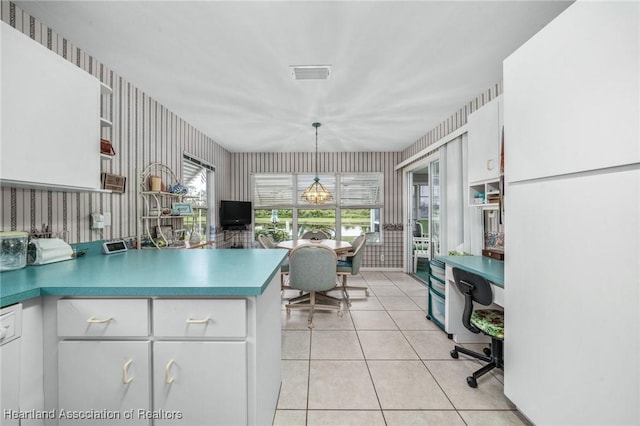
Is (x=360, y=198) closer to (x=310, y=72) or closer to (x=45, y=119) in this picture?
(x=310, y=72)

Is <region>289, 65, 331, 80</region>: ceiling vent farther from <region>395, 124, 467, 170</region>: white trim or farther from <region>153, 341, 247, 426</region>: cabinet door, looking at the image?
<region>153, 341, 247, 426</region>: cabinet door

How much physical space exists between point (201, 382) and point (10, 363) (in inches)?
26.9

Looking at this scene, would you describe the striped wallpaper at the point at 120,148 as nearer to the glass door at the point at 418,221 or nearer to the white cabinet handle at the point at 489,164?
the glass door at the point at 418,221

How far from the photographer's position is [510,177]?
154 cm

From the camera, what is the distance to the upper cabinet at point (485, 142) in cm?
229

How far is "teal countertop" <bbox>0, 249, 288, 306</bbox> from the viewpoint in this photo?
3.43 ft

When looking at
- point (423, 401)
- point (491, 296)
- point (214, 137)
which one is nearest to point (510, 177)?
point (491, 296)

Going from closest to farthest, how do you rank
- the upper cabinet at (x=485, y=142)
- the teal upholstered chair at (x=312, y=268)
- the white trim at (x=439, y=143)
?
1. the upper cabinet at (x=485, y=142)
2. the teal upholstered chair at (x=312, y=268)
3. the white trim at (x=439, y=143)

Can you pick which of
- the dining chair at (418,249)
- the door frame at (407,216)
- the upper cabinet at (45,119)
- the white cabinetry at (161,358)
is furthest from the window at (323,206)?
the white cabinetry at (161,358)

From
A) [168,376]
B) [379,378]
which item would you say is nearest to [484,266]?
[379,378]

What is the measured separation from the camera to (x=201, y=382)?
1.08m

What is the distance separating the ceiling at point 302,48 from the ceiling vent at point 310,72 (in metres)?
0.06

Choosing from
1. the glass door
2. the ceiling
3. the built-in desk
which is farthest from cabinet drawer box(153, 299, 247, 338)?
the glass door

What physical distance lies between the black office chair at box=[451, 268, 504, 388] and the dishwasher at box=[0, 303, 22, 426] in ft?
8.00
